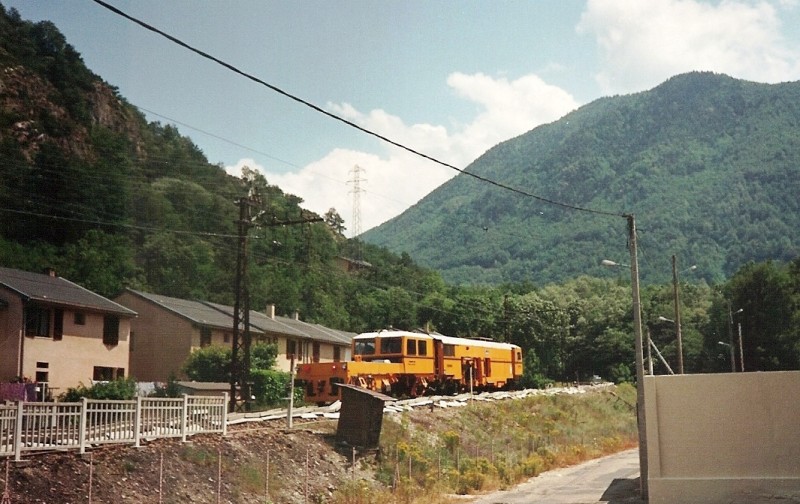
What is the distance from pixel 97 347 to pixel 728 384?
115ft

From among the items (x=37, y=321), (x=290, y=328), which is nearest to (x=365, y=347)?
(x=37, y=321)

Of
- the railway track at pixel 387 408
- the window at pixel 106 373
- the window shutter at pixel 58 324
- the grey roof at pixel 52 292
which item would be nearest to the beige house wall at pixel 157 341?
the window at pixel 106 373

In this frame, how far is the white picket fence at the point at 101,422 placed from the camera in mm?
17922

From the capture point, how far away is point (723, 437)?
22.7m

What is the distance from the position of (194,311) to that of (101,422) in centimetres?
3855

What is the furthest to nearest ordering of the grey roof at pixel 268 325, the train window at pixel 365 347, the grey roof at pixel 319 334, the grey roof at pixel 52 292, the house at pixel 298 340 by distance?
the grey roof at pixel 319 334
the house at pixel 298 340
the grey roof at pixel 268 325
the grey roof at pixel 52 292
the train window at pixel 365 347

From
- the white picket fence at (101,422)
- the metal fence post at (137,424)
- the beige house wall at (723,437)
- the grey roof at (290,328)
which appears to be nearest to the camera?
the white picket fence at (101,422)

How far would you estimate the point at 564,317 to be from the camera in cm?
8981

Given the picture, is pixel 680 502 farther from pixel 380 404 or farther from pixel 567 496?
pixel 380 404

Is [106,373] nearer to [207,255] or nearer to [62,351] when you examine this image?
[62,351]

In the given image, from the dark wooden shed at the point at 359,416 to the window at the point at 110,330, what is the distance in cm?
2379

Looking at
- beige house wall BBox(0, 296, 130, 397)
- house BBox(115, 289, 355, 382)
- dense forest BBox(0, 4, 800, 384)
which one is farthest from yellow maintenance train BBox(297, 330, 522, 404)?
beige house wall BBox(0, 296, 130, 397)

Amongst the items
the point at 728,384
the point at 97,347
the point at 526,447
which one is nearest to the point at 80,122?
the point at 97,347

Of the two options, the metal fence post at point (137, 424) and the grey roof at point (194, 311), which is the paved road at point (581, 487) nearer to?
the metal fence post at point (137, 424)
